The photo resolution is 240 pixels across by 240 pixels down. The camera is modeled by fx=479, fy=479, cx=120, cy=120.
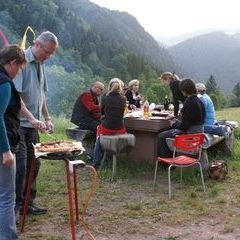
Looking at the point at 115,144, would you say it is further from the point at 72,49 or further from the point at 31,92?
the point at 72,49

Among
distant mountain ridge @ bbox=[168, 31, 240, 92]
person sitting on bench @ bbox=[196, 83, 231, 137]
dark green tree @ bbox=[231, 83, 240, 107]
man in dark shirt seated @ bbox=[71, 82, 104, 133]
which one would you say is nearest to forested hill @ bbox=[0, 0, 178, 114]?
dark green tree @ bbox=[231, 83, 240, 107]

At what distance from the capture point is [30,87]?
4.35m

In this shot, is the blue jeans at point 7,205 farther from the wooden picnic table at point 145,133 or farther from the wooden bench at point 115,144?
the wooden picnic table at point 145,133

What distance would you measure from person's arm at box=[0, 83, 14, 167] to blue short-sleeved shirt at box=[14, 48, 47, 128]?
1.13 metres

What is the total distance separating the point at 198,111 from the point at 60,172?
2134mm

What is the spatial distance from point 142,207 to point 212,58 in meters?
122

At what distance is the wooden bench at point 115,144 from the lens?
254 inches

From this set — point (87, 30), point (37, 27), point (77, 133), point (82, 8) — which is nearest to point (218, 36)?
point (82, 8)

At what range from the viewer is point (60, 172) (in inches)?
269

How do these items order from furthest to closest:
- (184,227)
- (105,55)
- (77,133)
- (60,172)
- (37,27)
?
(105,55) → (37,27) → (77,133) → (60,172) → (184,227)

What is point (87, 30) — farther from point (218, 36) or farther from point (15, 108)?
point (218, 36)

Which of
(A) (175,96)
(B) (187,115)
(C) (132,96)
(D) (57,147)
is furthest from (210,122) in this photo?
(D) (57,147)

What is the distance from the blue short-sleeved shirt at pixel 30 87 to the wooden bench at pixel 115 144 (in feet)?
6.92

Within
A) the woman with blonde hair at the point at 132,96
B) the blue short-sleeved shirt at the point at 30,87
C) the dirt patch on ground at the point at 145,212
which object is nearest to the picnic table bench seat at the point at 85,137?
the dirt patch on ground at the point at 145,212
